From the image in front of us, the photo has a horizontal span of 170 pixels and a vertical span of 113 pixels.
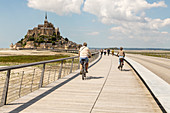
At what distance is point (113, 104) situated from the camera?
5.97 metres

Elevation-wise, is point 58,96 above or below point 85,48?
below

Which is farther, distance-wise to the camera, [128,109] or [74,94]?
[74,94]

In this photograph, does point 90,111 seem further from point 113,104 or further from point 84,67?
point 84,67

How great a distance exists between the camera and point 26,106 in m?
5.59

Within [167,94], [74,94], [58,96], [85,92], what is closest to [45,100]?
[58,96]

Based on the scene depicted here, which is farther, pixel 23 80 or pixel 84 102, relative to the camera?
pixel 23 80

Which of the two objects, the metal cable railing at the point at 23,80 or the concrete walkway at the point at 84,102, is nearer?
the concrete walkway at the point at 84,102

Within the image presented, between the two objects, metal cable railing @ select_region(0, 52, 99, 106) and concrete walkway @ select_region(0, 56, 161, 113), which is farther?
metal cable railing @ select_region(0, 52, 99, 106)

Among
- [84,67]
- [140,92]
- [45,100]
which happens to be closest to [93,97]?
[45,100]

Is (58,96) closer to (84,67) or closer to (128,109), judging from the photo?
(128,109)

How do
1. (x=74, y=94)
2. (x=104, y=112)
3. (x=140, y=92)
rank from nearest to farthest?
(x=104, y=112)
(x=74, y=94)
(x=140, y=92)

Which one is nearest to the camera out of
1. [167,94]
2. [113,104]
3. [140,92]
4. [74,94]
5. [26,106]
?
[26,106]

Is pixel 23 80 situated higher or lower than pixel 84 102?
lower

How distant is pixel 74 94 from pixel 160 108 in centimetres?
273
